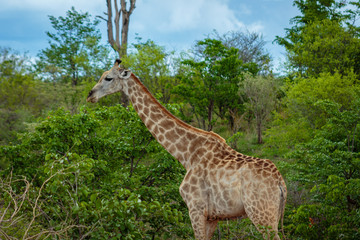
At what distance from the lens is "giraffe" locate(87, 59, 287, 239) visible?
15.0ft

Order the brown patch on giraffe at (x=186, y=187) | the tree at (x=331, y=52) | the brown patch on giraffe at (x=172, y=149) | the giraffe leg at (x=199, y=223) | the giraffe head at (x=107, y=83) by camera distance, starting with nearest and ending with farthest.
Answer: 1. the giraffe leg at (x=199, y=223)
2. the brown patch on giraffe at (x=186, y=187)
3. the brown patch on giraffe at (x=172, y=149)
4. the giraffe head at (x=107, y=83)
5. the tree at (x=331, y=52)

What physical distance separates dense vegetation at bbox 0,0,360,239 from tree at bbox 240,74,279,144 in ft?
0.25

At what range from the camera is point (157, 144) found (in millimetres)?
Result: 7703

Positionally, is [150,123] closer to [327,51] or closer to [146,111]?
[146,111]

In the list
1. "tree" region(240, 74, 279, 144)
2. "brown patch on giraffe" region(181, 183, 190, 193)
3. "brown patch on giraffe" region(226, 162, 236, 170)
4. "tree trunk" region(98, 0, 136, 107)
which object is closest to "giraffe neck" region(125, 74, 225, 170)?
"brown patch on giraffe" region(181, 183, 190, 193)

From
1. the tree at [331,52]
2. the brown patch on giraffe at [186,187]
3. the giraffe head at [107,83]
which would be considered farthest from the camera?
the tree at [331,52]

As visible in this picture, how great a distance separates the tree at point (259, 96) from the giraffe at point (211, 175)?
15.9 m

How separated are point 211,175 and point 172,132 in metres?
0.81

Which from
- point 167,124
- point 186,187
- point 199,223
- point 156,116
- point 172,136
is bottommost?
point 199,223

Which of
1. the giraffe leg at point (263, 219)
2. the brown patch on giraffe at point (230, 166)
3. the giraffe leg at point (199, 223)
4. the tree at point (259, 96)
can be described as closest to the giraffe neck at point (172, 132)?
the brown patch on giraffe at point (230, 166)

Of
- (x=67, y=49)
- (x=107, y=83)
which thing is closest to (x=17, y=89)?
(x=67, y=49)

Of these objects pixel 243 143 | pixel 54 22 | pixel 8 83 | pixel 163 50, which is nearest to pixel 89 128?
pixel 243 143

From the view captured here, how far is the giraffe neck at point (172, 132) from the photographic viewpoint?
513 cm

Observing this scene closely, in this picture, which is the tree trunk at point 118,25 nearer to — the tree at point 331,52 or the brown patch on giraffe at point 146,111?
the tree at point 331,52
